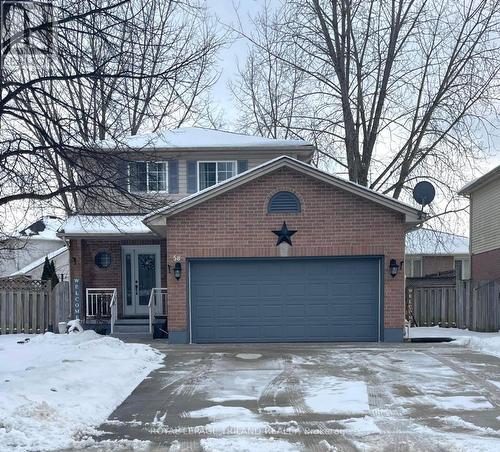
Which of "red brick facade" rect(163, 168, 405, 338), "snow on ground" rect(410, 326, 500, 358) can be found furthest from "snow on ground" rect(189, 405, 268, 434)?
"snow on ground" rect(410, 326, 500, 358)

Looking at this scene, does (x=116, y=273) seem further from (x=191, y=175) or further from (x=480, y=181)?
(x=480, y=181)

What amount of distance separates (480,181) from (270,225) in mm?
9545

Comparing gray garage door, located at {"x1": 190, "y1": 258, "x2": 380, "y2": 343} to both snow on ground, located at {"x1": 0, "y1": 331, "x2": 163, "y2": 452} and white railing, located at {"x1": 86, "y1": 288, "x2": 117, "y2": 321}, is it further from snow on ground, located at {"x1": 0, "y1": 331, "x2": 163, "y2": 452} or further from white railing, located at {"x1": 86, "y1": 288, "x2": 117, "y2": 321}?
white railing, located at {"x1": 86, "y1": 288, "x2": 117, "y2": 321}

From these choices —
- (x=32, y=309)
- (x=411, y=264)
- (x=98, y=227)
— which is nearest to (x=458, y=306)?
(x=98, y=227)

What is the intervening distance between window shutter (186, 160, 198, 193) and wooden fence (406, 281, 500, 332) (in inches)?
308

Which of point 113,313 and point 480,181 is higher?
point 480,181

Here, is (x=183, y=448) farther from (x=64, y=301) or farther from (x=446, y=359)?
(x=64, y=301)

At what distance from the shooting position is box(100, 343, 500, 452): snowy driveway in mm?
6082

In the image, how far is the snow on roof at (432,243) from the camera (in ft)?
82.1

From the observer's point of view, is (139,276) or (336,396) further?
(139,276)

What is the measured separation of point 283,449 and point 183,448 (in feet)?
3.54

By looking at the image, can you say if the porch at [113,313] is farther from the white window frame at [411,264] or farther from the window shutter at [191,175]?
the white window frame at [411,264]

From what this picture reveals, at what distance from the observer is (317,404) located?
7625mm

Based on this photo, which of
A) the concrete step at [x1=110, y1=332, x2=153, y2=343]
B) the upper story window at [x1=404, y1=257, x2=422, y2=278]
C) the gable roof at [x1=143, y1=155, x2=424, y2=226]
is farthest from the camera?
the upper story window at [x1=404, y1=257, x2=422, y2=278]
